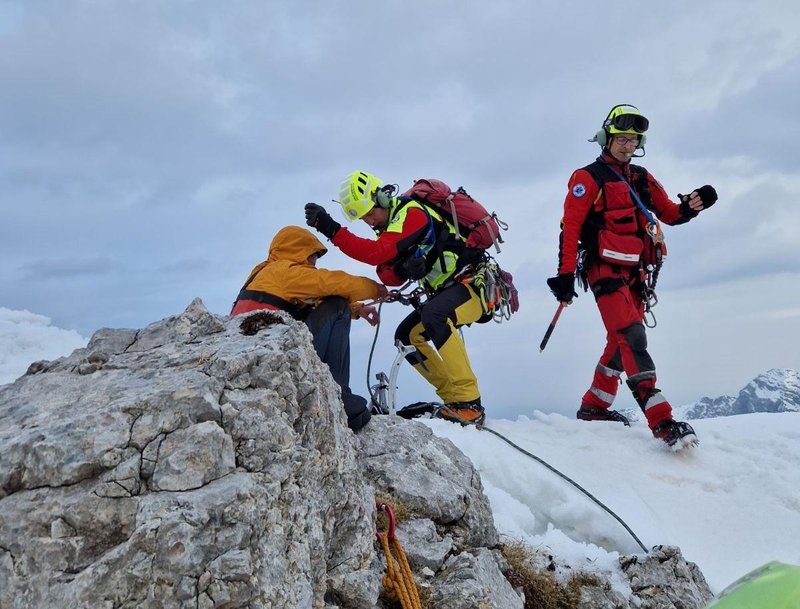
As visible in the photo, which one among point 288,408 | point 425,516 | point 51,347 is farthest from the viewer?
point 51,347

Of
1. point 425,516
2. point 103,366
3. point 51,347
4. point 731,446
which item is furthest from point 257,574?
point 51,347

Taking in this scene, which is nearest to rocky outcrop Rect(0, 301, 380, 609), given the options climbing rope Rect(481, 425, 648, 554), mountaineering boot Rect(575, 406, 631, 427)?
climbing rope Rect(481, 425, 648, 554)

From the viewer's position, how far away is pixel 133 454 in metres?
3.16

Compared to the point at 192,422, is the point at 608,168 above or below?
above

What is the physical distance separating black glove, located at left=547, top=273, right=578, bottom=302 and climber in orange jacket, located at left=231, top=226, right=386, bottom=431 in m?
3.05

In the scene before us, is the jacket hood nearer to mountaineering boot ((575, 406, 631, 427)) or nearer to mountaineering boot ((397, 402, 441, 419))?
mountaineering boot ((397, 402, 441, 419))

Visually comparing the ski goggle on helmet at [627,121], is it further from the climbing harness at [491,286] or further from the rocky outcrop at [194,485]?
the rocky outcrop at [194,485]

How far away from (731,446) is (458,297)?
Answer: 4.35 m

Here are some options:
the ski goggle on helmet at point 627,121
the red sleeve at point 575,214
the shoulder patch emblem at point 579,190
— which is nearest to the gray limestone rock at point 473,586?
the red sleeve at point 575,214

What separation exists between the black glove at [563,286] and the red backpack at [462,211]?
0.90 metres

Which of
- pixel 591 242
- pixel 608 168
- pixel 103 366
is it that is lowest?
pixel 103 366

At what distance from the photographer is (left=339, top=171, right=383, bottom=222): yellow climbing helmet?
9.10m

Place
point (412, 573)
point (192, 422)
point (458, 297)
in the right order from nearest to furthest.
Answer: point (192, 422) → point (412, 573) → point (458, 297)

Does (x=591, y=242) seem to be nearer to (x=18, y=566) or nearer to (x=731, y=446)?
(x=731, y=446)
